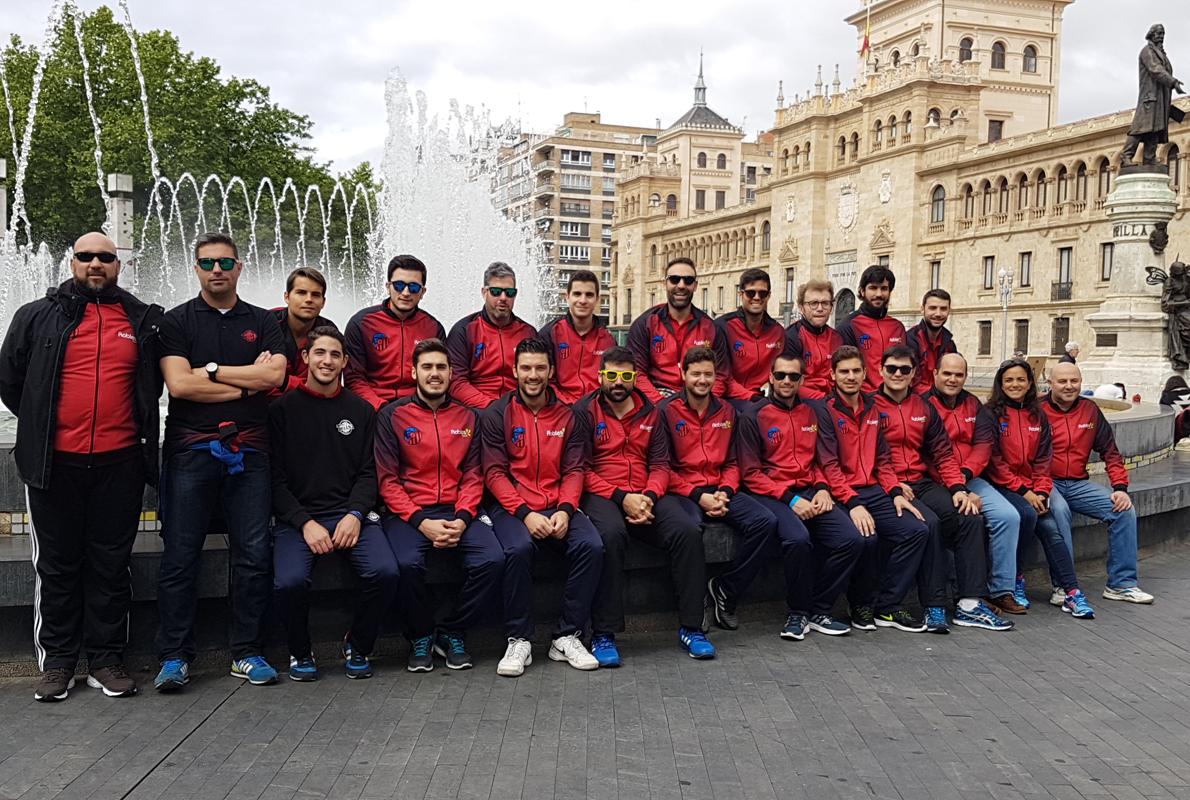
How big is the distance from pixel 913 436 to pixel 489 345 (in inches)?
111

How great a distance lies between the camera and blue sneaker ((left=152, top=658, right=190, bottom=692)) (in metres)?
5.23

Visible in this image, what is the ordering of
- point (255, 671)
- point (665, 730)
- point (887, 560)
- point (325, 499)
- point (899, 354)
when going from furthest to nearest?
point (899, 354), point (887, 560), point (325, 499), point (255, 671), point (665, 730)

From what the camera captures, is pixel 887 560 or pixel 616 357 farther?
pixel 887 560

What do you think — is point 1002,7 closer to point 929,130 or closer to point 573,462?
point 929,130

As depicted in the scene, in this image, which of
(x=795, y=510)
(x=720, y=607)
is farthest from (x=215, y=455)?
(x=795, y=510)

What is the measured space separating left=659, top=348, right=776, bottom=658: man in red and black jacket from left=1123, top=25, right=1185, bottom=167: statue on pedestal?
1701cm

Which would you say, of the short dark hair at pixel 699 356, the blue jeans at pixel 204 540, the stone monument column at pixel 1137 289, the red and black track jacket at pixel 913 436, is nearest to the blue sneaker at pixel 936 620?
the red and black track jacket at pixel 913 436

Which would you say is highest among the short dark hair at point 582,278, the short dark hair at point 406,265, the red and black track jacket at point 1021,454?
the short dark hair at point 406,265

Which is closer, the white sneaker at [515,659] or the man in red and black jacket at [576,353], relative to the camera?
the white sneaker at [515,659]

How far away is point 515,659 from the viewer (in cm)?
568

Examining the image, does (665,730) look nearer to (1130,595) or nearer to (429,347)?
(429,347)

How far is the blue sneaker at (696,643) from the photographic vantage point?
19.5ft

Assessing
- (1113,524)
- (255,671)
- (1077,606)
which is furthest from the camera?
(1113,524)

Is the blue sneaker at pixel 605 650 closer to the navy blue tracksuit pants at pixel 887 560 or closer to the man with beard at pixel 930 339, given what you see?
the navy blue tracksuit pants at pixel 887 560
